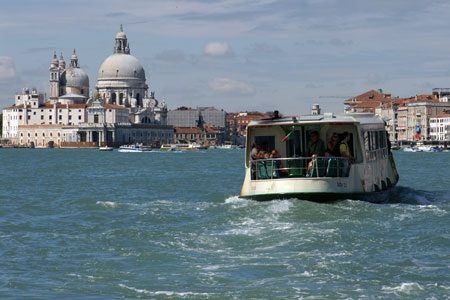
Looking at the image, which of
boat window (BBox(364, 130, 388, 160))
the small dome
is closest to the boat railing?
boat window (BBox(364, 130, 388, 160))

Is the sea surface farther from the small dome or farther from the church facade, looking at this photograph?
the small dome

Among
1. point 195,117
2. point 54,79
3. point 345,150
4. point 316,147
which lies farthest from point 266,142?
point 195,117

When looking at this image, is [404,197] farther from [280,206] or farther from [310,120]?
[280,206]

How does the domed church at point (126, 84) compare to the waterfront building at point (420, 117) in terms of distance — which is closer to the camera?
the waterfront building at point (420, 117)

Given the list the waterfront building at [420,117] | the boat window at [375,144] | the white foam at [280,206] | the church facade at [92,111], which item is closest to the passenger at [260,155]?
the white foam at [280,206]

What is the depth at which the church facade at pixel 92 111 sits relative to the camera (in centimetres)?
15762

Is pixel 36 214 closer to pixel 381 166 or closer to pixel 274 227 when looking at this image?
pixel 274 227

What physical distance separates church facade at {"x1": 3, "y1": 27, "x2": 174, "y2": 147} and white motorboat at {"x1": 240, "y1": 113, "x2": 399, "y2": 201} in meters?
134

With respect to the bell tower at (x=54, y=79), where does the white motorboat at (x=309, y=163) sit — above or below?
below

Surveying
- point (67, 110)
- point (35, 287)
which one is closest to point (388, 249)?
point (35, 287)

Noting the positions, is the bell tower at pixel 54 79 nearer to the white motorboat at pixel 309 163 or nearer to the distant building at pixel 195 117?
the distant building at pixel 195 117

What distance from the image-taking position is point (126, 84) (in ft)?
552

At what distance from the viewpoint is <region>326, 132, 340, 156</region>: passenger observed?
61.6 feet

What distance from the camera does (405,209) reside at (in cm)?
1866
